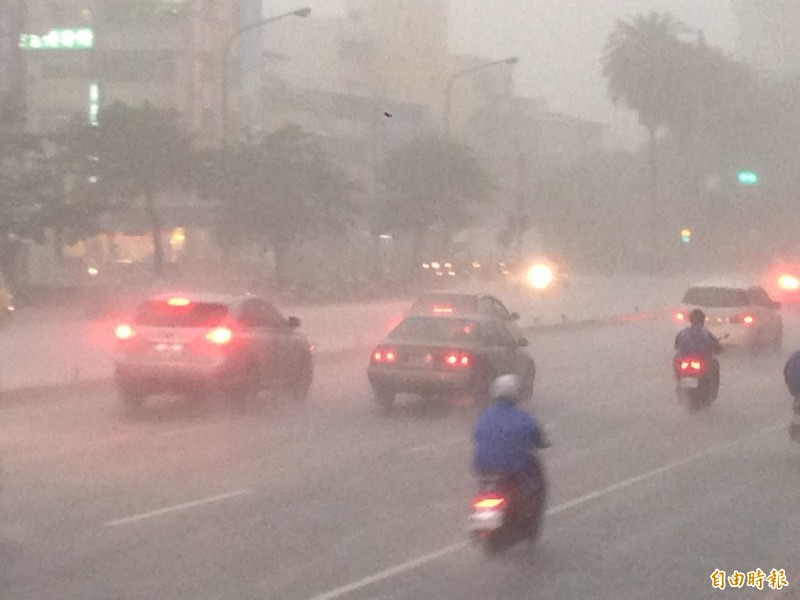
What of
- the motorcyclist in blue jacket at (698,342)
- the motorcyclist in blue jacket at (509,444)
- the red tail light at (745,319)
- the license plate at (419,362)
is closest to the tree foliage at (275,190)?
the red tail light at (745,319)

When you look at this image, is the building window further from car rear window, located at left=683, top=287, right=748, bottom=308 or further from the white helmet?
the white helmet

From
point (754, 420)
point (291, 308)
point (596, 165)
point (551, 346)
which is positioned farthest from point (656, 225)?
point (754, 420)

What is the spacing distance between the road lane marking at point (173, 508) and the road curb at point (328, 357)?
9.44 metres

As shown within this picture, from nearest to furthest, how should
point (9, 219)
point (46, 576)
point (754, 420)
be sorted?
point (46, 576) → point (754, 420) → point (9, 219)

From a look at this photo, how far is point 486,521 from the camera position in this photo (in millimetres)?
10023

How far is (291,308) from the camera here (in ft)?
167

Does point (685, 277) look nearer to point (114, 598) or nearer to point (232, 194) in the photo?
point (232, 194)

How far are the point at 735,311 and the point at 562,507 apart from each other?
21269 mm

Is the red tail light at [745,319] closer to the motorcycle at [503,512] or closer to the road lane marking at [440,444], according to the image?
the road lane marking at [440,444]

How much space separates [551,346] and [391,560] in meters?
27.6

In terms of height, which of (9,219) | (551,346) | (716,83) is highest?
(716,83)

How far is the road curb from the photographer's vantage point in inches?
894

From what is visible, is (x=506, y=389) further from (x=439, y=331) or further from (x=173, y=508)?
(x=439, y=331)

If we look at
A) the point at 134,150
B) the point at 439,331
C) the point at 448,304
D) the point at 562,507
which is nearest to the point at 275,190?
the point at 134,150
